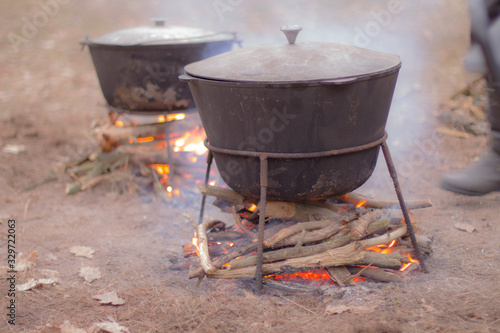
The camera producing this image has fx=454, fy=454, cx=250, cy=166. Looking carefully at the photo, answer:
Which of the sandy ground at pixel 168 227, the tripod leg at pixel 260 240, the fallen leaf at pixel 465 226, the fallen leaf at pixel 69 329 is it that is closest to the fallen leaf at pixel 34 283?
the sandy ground at pixel 168 227

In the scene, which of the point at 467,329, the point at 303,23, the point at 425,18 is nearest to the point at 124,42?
the point at 467,329

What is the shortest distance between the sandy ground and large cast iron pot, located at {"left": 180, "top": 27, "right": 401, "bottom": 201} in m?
0.68

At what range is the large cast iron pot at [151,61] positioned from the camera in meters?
3.96

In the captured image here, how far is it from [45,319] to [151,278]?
2.22ft

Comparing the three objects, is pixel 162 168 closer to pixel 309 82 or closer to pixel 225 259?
pixel 225 259

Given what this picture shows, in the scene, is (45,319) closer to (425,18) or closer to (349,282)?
(349,282)

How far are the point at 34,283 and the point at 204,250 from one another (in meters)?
1.07

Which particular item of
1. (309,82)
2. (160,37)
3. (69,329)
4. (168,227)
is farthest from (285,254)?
(160,37)

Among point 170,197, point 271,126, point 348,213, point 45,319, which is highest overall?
point 271,126

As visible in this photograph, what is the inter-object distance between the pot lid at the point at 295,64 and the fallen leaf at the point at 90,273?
1460 millimetres

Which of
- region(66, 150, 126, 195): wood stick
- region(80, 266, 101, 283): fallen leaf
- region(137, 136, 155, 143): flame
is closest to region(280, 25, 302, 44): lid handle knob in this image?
region(80, 266, 101, 283): fallen leaf

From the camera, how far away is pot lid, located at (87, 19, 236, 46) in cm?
395

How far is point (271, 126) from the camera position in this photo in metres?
2.51

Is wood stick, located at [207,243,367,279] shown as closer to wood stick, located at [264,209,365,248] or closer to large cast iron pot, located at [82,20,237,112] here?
wood stick, located at [264,209,365,248]
